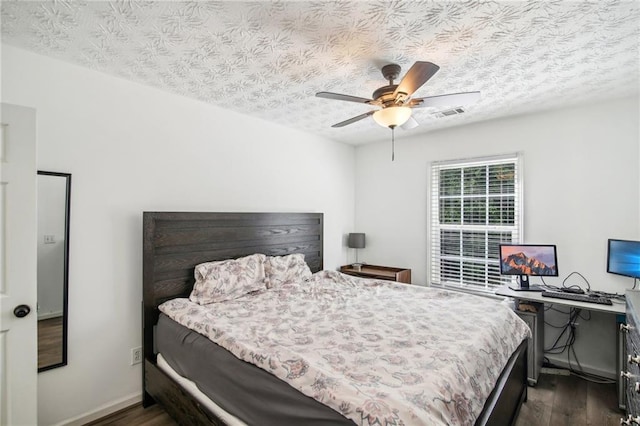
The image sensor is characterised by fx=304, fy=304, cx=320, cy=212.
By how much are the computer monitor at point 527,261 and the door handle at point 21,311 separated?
143 inches

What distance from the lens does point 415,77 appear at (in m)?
1.73

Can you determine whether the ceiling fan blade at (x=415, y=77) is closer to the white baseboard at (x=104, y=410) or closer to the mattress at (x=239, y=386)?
the mattress at (x=239, y=386)

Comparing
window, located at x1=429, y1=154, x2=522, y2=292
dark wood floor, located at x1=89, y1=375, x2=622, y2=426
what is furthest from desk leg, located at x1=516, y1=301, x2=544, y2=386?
window, located at x1=429, y1=154, x2=522, y2=292

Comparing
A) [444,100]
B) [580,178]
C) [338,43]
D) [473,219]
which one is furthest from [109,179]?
[580,178]

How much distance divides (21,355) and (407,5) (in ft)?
8.94

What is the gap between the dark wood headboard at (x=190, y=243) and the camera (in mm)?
2383

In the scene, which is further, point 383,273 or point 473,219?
point 383,273

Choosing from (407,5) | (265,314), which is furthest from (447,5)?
(265,314)

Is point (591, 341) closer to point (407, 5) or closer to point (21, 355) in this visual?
point (407, 5)

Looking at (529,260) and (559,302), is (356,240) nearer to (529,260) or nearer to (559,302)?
(529,260)

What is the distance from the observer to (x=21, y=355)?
162 cm

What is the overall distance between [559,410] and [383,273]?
2.01 metres

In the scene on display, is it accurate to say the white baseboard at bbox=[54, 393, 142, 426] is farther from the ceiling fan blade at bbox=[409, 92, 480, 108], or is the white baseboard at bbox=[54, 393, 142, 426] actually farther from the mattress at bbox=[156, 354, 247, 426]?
the ceiling fan blade at bbox=[409, 92, 480, 108]

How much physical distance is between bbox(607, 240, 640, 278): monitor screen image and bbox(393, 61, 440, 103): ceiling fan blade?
7.69 ft
